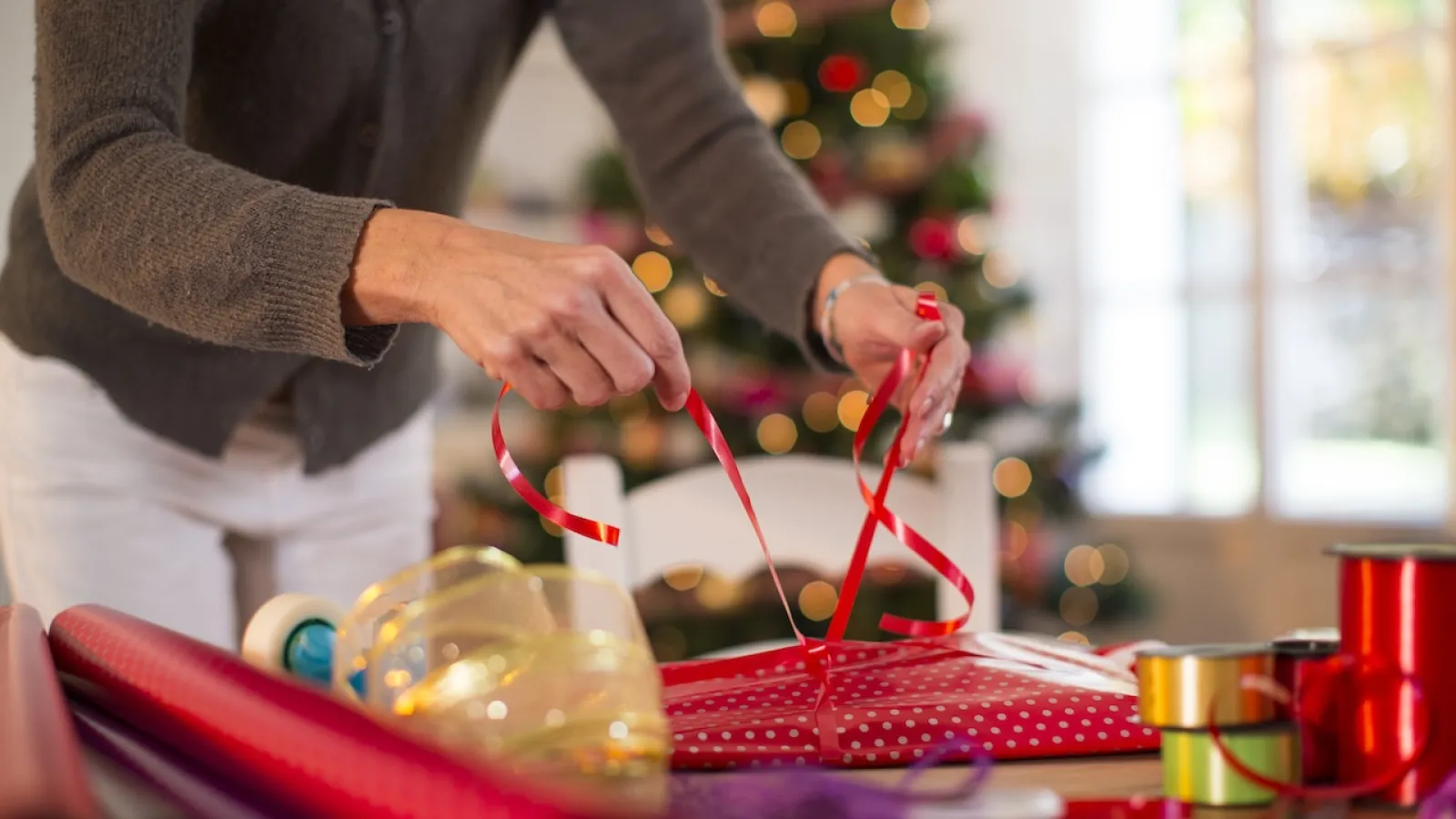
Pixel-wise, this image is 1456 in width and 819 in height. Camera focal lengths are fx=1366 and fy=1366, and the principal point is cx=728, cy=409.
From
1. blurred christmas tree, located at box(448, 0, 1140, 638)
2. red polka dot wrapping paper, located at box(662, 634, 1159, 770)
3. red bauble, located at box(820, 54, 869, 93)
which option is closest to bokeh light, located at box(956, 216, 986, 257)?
blurred christmas tree, located at box(448, 0, 1140, 638)

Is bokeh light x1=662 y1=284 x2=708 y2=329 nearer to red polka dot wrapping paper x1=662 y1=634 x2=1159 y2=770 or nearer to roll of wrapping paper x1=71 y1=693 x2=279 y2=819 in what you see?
red polka dot wrapping paper x1=662 y1=634 x2=1159 y2=770

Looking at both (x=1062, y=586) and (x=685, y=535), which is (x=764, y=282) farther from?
(x=1062, y=586)

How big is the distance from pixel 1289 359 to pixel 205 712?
347 centimetres

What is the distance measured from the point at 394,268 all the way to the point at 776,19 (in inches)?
111

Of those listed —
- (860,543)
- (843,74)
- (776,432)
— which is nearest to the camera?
(860,543)

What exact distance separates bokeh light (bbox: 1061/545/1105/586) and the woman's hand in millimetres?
2544

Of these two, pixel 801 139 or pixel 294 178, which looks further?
pixel 801 139

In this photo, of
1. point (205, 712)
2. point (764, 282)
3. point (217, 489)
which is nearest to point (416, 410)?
point (217, 489)

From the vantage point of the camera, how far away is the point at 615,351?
2.18ft

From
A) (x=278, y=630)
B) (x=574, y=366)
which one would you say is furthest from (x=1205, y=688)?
(x=278, y=630)

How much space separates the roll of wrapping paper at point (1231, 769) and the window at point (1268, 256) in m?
2.85

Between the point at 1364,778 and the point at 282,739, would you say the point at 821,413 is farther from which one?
the point at 282,739

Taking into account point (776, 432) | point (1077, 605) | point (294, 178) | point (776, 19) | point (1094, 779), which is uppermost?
point (776, 19)

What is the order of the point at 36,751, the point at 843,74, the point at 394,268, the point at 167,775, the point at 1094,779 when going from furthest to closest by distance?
Answer: the point at 843,74 < the point at 394,268 < the point at 1094,779 < the point at 167,775 < the point at 36,751
